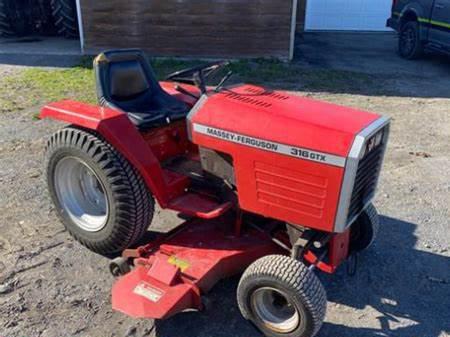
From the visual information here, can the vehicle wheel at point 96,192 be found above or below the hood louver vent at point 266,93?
below

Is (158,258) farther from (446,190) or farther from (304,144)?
(446,190)

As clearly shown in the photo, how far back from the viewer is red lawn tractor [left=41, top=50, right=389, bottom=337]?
110 inches

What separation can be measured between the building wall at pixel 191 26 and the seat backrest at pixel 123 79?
5257mm

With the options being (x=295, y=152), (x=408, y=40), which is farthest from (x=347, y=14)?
(x=295, y=152)

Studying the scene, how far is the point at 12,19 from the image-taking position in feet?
33.9

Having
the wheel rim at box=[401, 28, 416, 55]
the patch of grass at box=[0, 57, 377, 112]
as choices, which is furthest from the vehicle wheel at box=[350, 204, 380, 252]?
the wheel rim at box=[401, 28, 416, 55]

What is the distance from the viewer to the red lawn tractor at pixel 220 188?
2.79 m

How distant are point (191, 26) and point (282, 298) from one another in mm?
6763

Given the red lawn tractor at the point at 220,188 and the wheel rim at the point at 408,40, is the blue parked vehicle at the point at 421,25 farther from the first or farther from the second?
the red lawn tractor at the point at 220,188

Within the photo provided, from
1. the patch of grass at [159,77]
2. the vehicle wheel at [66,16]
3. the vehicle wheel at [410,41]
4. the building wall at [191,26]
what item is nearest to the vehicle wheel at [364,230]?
the patch of grass at [159,77]

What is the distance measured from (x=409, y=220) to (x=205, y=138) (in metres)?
1.95

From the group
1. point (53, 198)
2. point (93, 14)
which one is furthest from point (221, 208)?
point (93, 14)

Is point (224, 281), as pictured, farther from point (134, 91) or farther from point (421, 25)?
point (421, 25)

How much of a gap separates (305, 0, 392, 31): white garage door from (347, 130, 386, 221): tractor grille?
33.2 feet
